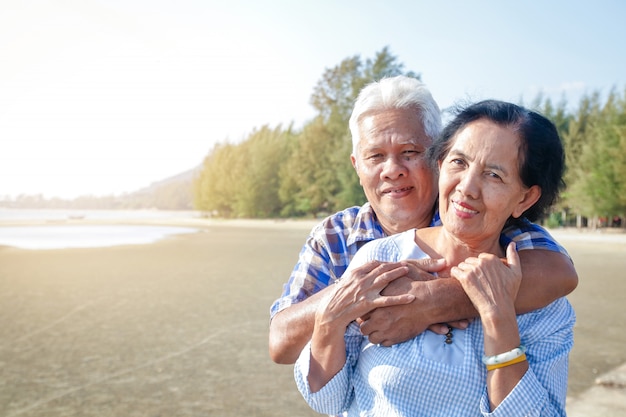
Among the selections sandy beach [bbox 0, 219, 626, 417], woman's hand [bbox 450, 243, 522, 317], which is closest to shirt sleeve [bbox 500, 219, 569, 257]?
woman's hand [bbox 450, 243, 522, 317]

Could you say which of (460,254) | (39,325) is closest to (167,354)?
(39,325)

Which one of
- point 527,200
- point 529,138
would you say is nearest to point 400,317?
point 527,200

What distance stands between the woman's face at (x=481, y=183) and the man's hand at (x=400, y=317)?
16 centimetres

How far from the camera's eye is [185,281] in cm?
1235

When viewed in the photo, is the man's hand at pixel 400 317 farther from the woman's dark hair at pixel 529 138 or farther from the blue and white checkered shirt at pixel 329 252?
the blue and white checkered shirt at pixel 329 252

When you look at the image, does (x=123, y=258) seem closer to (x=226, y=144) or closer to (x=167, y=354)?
(x=167, y=354)

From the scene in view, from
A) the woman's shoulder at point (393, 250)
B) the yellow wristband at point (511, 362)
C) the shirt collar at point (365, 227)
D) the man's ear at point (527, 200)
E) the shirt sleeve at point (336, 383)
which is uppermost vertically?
the man's ear at point (527, 200)

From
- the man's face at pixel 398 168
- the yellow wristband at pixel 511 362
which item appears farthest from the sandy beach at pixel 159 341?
the yellow wristband at pixel 511 362

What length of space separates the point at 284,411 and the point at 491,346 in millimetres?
3843

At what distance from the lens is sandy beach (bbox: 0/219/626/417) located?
17.0 feet

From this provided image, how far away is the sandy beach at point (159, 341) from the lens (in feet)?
17.0

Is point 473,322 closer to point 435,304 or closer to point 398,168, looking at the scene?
point 435,304

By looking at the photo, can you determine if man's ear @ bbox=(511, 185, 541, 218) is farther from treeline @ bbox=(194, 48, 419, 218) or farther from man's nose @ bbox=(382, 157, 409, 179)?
treeline @ bbox=(194, 48, 419, 218)

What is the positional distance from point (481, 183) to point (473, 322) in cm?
42
